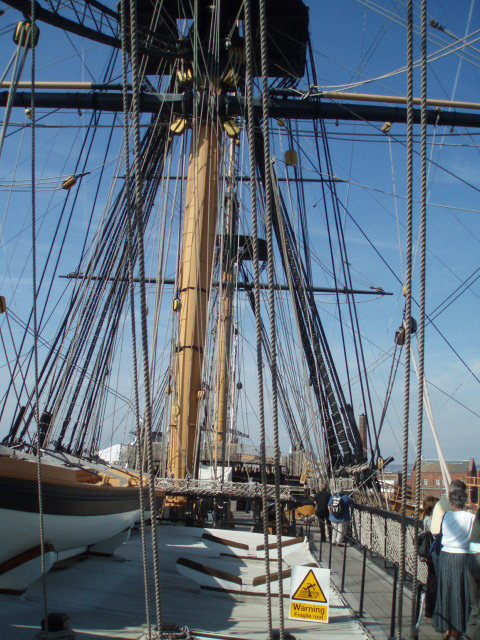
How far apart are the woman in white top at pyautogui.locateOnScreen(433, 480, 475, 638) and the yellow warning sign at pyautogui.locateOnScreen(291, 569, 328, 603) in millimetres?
918

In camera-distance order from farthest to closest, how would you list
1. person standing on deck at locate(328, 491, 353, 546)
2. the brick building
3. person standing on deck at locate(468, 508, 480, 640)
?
the brick building → person standing on deck at locate(328, 491, 353, 546) → person standing on deck at locate(468, 508, 480, 640)

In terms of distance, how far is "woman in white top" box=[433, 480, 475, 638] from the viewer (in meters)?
4.69

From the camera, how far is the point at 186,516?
37.0 feet

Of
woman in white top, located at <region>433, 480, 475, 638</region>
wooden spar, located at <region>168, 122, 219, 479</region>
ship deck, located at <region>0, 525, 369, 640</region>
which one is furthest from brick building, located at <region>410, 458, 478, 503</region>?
woman in white top, located at <region>433, 480, 475, 638</region>

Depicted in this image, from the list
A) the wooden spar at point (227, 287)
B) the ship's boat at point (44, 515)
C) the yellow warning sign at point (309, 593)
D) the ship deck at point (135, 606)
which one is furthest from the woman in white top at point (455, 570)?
the wooden spar at point (227, 287)

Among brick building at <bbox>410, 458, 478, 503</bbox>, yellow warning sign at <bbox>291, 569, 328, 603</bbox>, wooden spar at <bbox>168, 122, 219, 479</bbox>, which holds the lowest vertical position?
brick building at <bbox>410, 458, 478, 503</bbox>

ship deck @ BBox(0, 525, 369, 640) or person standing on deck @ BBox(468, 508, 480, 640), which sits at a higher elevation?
person standing on deck @ BBox(468, 508, 480, 640)

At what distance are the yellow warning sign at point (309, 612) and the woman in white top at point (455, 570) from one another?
2.91 ft

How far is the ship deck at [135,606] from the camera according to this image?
488cm

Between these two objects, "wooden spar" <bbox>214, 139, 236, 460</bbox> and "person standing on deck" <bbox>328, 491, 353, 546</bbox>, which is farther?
"person standing on deck" <bbox>328, 491, 353, 546</bbox>

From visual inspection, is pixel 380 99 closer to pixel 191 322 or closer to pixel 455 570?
pixel 191 322

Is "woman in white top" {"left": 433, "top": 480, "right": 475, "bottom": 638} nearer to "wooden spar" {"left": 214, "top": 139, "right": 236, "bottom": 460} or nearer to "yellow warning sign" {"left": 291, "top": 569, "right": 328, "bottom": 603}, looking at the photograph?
"yellow warning sign" {"left": 291, "top": 569, "right": 328, "bottom": 603}

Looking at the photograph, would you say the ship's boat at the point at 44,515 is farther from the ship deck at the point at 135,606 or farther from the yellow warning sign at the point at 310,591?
the yellow warning sign at the point at 310,591

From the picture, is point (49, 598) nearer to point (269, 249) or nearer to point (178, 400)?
point (269, 249)
